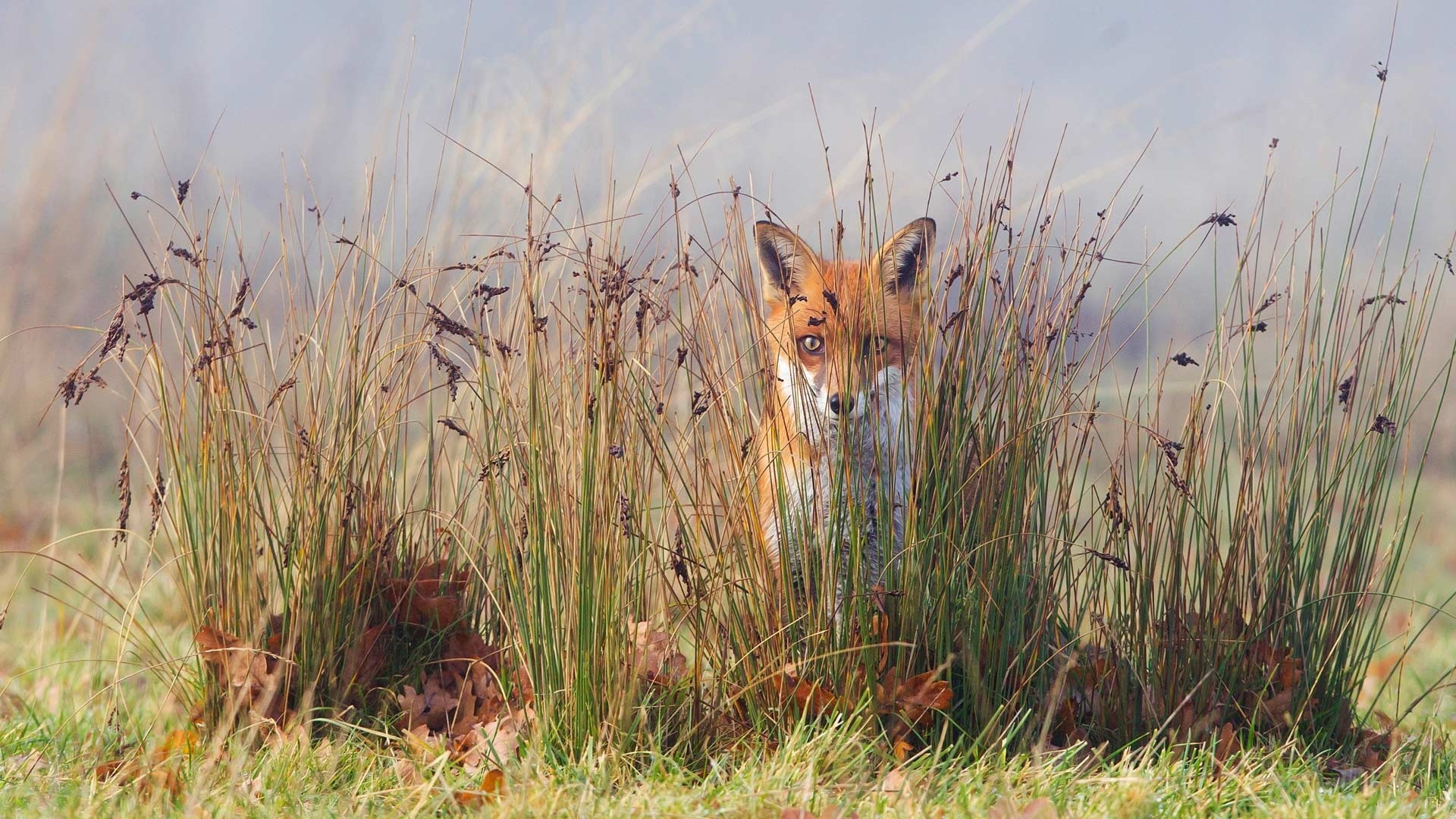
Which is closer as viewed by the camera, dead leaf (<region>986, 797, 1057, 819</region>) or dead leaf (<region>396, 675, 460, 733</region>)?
dead leaf (<region>986, 797, 1057, 819</region>)

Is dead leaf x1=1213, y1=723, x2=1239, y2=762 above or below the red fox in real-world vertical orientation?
below

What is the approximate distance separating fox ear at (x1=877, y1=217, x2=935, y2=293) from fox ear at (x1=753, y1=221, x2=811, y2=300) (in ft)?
0.70

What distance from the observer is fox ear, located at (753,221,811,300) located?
9.05 feet

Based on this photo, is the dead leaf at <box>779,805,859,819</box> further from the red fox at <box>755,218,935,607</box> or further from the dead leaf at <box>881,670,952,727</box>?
the red fox at <box>755,218,935,607</box>

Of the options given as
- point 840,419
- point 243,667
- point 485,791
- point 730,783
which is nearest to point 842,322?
point 840,419

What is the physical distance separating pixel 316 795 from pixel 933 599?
1.50 metres

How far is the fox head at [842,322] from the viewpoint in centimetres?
245

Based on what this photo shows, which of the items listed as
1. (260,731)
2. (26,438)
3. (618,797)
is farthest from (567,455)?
(26,438)

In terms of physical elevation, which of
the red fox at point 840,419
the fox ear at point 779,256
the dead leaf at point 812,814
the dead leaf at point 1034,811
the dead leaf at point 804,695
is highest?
the fox ear at point 779,256

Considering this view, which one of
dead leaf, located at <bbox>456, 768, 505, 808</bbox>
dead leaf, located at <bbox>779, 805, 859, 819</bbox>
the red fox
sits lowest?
dead leaf, located at <bbox>456, 768, 505, 808</bbox>

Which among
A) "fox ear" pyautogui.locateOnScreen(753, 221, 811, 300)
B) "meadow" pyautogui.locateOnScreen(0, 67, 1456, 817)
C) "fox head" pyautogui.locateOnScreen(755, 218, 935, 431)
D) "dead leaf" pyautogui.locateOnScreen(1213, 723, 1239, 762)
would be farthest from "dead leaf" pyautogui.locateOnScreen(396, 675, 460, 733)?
"dead leaf" pyautogui.locateOnScreen(1213, 723, 1239, 762)

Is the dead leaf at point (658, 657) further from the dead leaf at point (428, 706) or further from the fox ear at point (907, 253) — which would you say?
the fox ear at point (907, 253)

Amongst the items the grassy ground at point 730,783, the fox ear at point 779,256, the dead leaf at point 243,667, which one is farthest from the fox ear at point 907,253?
the dead leaf at point 243,667

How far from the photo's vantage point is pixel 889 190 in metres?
2.48
